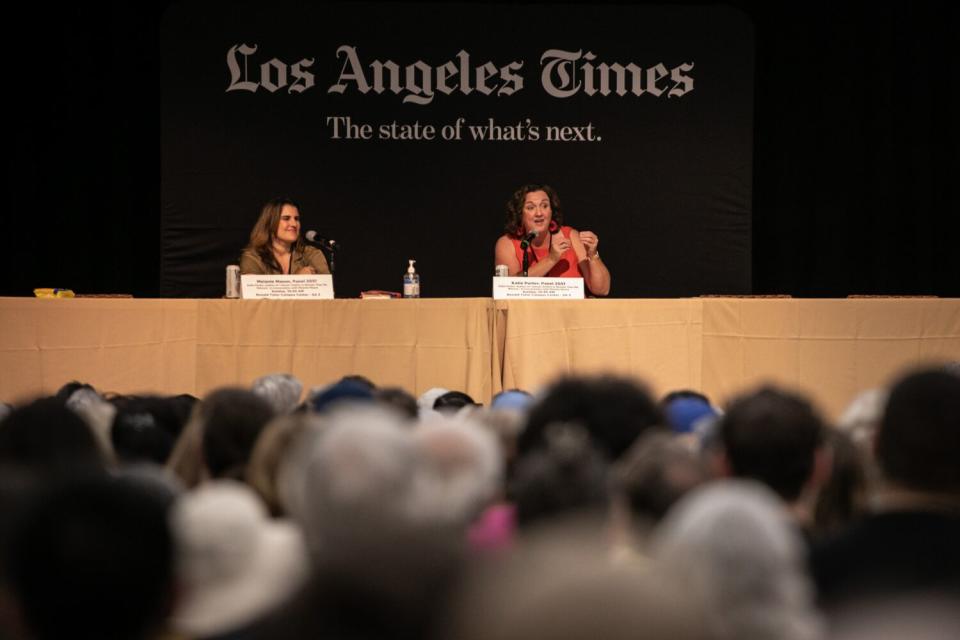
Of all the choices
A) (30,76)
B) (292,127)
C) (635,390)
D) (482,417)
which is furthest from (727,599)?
(30,76)

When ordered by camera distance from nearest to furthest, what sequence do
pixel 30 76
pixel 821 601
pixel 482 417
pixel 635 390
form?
pixel 821 601 → pixel 635 390 → pixel 482 417 → pixel 30 76

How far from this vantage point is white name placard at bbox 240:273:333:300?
5.68 metres

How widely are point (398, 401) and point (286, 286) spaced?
3069 millimetres

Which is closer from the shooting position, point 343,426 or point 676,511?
point 343,426

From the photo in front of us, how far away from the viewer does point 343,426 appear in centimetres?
123

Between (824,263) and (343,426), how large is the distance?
747 centimetres

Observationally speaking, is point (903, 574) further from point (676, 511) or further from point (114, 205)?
point (114, 205)

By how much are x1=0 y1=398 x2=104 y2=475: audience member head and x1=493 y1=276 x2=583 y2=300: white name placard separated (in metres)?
3.51

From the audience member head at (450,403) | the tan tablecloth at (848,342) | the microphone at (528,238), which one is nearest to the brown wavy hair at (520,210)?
the microphone at (528,238)

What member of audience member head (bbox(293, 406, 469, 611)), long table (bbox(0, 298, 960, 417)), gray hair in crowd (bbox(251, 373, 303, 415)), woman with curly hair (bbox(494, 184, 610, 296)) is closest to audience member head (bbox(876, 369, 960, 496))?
audience member head (bbox(293, 406, 469, 611))

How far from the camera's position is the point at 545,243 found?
7035 mm

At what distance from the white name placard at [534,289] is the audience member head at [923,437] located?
370 centimetres

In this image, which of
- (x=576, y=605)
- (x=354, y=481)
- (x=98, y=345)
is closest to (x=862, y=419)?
(x=354, y=481)

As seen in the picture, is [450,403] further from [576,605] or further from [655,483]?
[576,605]
